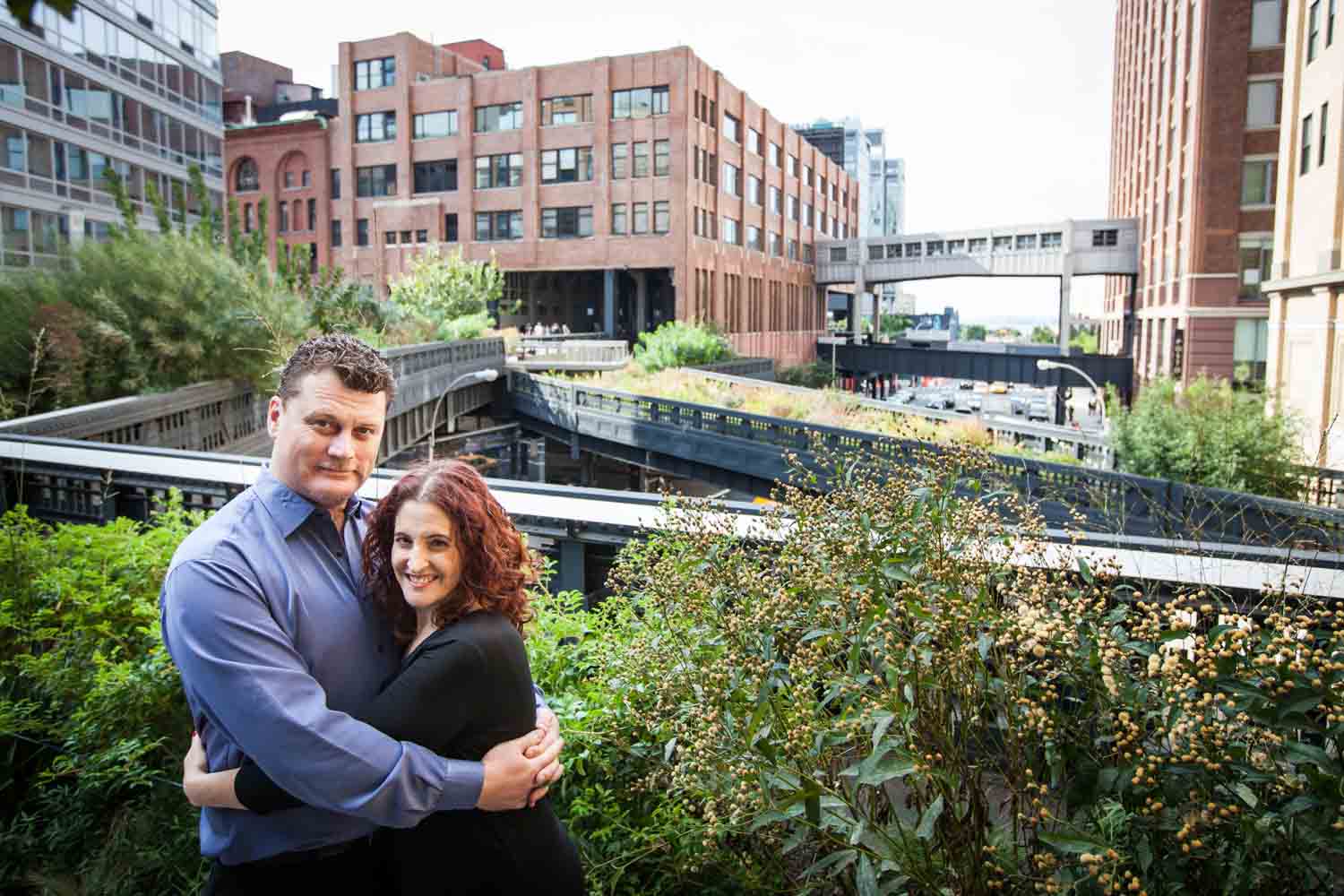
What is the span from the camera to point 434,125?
62.7 meters

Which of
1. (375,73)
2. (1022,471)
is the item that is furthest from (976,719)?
(375,73)

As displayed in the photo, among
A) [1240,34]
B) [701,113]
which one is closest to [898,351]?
[701,113]

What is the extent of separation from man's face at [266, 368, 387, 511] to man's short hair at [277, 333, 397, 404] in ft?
0.06

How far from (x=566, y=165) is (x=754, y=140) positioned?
16.3 m

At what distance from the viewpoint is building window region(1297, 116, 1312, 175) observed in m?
27.8

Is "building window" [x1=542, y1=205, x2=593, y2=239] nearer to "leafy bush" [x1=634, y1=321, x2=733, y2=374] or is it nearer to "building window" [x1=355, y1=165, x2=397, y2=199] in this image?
"building window" [x1=355, y1=165, x2=397, y2=199]

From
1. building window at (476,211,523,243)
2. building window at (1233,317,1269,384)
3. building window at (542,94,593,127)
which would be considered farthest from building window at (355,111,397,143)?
building window at (1233,317,1269,384)

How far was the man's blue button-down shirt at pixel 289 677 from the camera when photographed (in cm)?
244

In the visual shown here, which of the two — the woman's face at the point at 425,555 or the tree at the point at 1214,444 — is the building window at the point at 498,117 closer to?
the tree at the point at 1214,444

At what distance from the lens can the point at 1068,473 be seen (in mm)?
17375

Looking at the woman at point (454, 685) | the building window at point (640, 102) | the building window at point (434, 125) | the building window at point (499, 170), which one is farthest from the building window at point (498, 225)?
the woman at point (454, 685)

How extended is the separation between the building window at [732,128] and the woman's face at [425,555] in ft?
209

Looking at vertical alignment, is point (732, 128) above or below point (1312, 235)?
above

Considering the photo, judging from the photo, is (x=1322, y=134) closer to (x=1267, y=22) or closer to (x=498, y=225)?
(x=1267, y=22)
